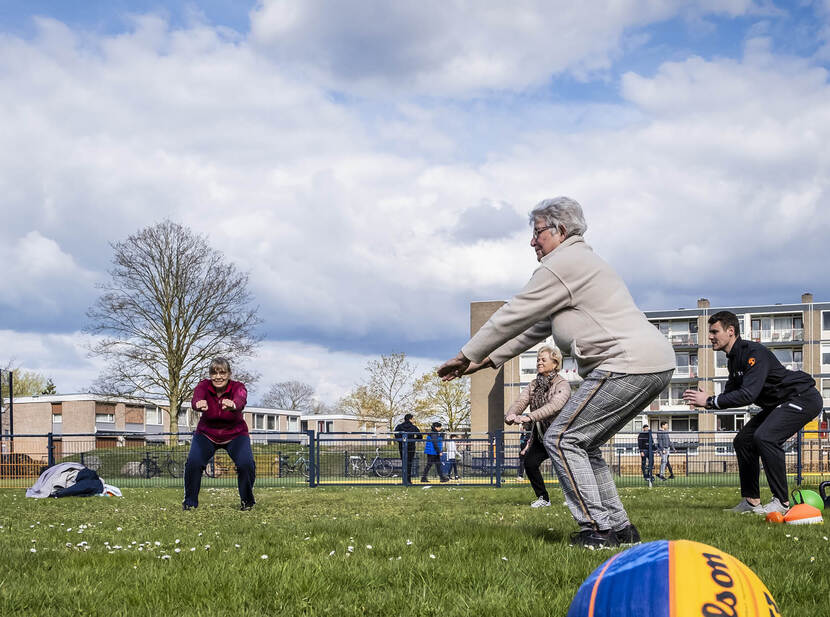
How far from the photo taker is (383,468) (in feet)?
68.4

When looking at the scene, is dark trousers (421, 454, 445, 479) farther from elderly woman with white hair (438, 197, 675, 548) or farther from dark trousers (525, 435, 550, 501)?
elderly woman with white hair (438, 197, 675, 548)

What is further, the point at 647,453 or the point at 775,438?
the point at 647,453

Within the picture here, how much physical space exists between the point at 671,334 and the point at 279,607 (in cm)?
7694

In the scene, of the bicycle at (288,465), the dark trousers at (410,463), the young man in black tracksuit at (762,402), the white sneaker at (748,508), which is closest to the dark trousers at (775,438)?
the young man in black tracksuit at (762,402)

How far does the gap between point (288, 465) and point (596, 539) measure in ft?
56.0

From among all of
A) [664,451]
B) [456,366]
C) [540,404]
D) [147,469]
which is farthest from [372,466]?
[456,366]

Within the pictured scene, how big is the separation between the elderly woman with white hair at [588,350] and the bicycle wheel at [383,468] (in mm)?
15666

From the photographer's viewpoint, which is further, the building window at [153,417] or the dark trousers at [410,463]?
the building window at [153,417]

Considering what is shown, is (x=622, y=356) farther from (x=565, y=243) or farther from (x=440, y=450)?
(x=440, y=450)

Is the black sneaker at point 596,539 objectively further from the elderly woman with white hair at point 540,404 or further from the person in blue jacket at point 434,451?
the person in blue jacket at point 434,451

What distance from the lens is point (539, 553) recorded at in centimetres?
482

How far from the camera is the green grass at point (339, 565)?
144 inches

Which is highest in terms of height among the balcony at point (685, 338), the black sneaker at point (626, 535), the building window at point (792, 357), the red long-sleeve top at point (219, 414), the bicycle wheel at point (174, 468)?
the balcony at point (685, 338)

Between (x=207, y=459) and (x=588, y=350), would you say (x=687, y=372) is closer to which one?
(x=207, y=459)
